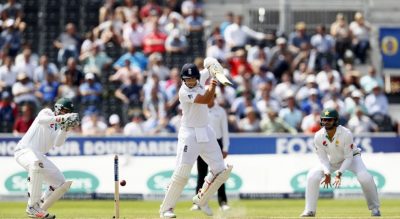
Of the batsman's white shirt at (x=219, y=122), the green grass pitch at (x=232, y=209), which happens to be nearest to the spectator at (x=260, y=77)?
the green grass pitch at (x=232, y=209)

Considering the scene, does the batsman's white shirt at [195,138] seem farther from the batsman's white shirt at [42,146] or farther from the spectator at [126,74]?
the spectator at [126,74]

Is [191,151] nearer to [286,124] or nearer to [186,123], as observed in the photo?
[186,123]

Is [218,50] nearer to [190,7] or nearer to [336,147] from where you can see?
[190,7]

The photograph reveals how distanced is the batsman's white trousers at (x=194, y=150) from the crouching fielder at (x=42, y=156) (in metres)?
1.69

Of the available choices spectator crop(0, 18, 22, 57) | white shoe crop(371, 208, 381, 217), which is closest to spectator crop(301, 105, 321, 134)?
spectator crop(0, 18, 22, 57)

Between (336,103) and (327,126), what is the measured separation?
10632 millimetres

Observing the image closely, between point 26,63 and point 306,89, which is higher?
point 26,63

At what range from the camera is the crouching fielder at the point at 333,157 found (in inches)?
702

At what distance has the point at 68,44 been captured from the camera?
101 feet

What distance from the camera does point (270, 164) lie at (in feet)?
80.8

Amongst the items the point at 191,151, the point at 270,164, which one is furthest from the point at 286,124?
the point at 191,151

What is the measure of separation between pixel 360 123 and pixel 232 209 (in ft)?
26.9

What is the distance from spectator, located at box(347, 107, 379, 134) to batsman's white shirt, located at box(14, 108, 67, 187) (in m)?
11.6

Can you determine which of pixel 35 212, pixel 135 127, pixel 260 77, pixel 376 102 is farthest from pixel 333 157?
pixel 260 77
